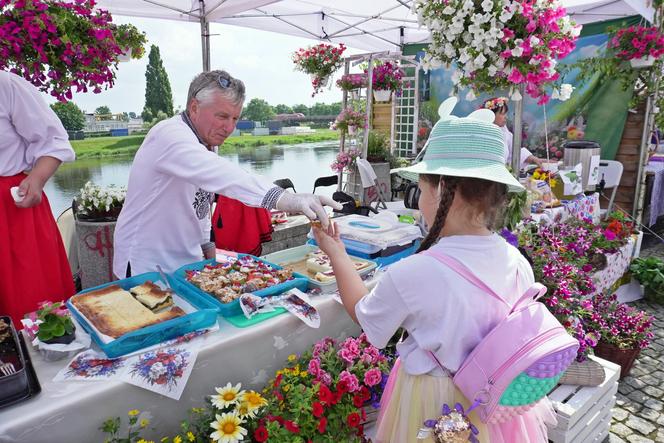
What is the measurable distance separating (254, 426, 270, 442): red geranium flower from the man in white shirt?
755mm

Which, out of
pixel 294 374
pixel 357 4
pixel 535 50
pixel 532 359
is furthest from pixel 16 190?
pixel 357 4

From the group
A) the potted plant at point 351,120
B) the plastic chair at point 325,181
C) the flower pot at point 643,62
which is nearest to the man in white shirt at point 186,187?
the plastic chair at point 325,181

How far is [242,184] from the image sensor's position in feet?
5.33

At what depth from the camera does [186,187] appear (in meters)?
1.99

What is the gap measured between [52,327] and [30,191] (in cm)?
116

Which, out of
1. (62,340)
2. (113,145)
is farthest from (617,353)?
(113,145)

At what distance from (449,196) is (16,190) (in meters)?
2.17

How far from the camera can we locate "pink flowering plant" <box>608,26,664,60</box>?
5.18 m

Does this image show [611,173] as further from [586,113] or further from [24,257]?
[24,257]

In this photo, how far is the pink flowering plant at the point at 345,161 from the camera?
844 centimetres

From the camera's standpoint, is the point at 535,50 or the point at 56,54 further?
the point at 535,50

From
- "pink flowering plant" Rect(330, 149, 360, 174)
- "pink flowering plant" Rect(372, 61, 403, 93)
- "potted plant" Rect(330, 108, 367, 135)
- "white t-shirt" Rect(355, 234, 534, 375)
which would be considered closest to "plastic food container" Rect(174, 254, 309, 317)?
"white t-shirt" Rect(355, 234, 534, 375)

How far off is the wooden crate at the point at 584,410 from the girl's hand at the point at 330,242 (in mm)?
1662

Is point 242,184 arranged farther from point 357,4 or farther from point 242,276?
point 357,4
